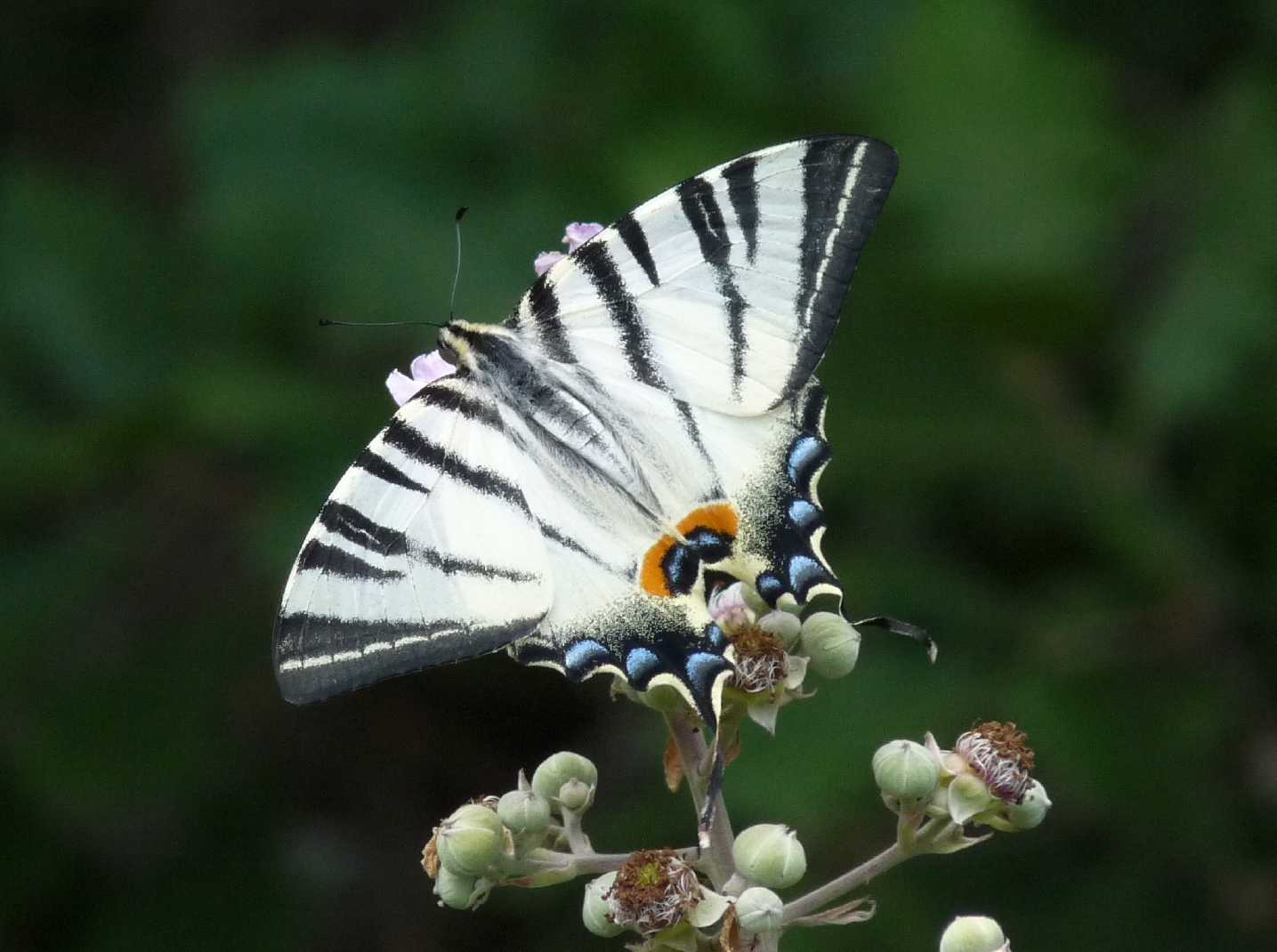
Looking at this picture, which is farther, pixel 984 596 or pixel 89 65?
pixel 89 65

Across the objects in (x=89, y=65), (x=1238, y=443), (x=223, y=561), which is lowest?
(x=223, y=561)

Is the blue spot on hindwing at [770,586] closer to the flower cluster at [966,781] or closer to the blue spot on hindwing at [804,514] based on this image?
the blue spot on hindwing at [804,514]

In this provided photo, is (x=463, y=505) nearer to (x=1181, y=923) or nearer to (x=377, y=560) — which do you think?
(x=377, y=560)

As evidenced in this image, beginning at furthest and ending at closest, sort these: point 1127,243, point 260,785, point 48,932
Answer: point 260,785 → point 48,932 → point 1127,243

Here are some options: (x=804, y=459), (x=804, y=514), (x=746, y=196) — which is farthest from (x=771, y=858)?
(x=746, y=196)

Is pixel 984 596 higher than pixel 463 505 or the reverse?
the reverse

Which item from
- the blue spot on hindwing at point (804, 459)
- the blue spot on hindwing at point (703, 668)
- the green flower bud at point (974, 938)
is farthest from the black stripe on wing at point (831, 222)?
the green flower bud at point (974, 938)

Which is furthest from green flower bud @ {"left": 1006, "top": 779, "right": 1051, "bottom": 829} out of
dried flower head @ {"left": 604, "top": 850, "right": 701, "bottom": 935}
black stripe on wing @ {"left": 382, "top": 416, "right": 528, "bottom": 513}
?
black stripe on wing @ {"left": 382, "top": 416, "right": 528, "bottom": 513}

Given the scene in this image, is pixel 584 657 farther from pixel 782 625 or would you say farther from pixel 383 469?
pixel 383 469

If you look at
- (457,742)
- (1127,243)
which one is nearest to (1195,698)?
(1127,243)
